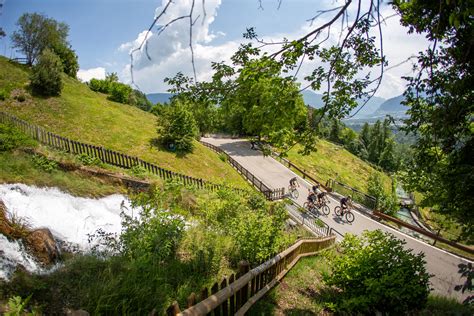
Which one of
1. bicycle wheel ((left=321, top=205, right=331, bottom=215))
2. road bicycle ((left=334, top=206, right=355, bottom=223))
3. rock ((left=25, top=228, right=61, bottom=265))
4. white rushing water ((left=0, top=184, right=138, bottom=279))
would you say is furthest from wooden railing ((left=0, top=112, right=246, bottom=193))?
rock ((left=25, top=228, right=61, bottom=265))

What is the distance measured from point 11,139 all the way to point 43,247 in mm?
9819

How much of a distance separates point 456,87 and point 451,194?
2999mm

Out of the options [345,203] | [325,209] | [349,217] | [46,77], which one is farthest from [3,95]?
[349,217]

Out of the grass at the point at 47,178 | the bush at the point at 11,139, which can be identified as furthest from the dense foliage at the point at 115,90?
the grass at the point at 47,178

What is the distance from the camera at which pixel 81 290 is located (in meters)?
4.03

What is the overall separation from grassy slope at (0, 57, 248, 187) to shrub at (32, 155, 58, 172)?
9.00m

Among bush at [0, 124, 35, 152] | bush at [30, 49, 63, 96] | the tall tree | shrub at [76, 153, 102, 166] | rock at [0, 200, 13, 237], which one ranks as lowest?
rock at [0, 200, 13, 237]

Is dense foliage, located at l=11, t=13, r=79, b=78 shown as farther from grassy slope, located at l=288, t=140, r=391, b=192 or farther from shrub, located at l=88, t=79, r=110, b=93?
grassy slope, located at l=288, t=140, r=391, b=192

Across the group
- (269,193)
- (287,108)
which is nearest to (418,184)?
(287,108)

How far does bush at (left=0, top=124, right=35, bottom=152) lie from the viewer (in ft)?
41.4

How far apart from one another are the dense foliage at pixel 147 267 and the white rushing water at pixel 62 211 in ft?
7.01

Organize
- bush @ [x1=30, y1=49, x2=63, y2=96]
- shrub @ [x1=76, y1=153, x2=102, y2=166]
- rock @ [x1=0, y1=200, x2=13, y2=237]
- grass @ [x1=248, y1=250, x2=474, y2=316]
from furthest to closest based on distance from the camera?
1. bush @ [x1=30, y1=49, x2=63, y2=96]
2. shrub @ [x1=76, y1=153, x2=102, y2=166]
3. rock @ [x1=0, y1=200, x2=13, y2=237]
4. grass @ [x1=248, y1=250, x2=474, y2=316]

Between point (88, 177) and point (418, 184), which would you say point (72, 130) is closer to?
point (88, 177)

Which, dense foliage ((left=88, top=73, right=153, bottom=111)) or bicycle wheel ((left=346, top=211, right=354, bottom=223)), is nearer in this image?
bicycle wheel ((left=346, top=211, right=354, bottom=223))
